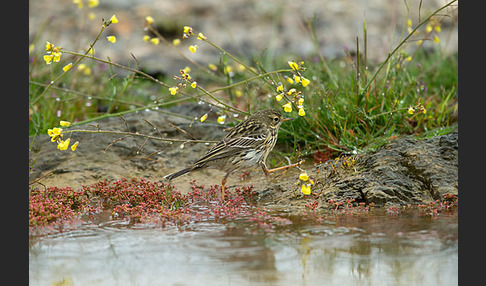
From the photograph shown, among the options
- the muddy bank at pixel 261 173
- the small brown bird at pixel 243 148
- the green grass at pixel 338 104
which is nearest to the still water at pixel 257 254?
the muddy bank at pixel 261 173

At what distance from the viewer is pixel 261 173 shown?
8.43 m

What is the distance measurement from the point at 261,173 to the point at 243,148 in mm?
986

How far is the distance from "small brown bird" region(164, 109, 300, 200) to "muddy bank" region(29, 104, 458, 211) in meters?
0.43

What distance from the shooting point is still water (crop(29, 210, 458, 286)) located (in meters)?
4.57

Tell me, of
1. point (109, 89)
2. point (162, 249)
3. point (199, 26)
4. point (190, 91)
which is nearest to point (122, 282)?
point (162, 249)

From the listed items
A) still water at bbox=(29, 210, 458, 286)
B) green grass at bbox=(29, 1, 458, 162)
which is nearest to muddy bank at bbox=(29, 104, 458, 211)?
green grass at bbox=(29, 1, 458, 162)

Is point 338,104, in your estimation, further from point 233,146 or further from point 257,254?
point 257,254

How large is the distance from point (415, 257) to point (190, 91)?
27.2 ft

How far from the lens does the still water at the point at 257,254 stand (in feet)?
15.0

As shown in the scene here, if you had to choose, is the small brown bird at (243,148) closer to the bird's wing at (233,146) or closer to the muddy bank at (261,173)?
the bird's wing at (233,146)

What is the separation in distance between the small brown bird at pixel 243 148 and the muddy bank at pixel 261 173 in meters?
0.43

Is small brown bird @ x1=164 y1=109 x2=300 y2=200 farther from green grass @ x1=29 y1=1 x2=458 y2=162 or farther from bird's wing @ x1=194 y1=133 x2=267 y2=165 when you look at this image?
green grass @ x1=29 y1=1 x2=458 y2=162

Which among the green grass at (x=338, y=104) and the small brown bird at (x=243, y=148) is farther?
the green grass at (x=338, y=104)

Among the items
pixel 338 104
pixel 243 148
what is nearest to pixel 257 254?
pixel 243 148
